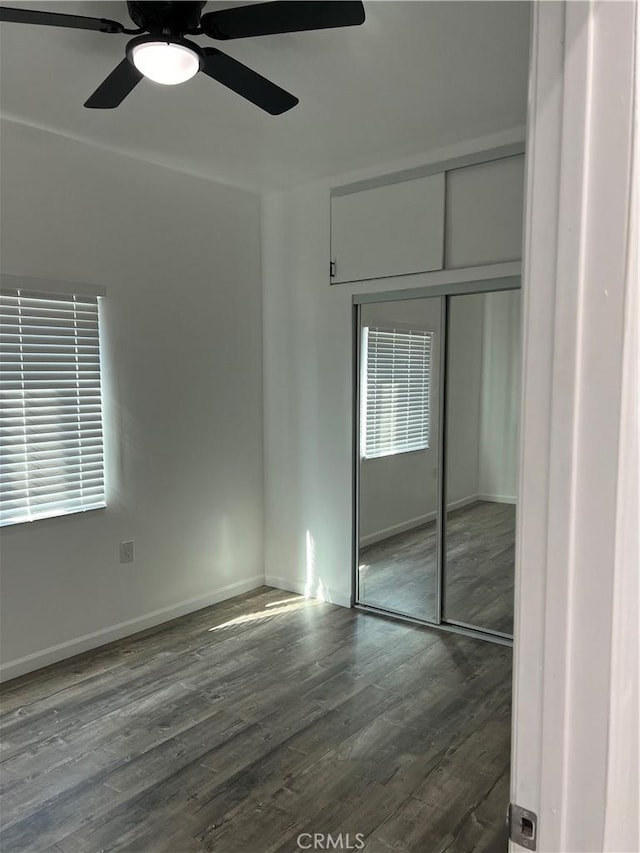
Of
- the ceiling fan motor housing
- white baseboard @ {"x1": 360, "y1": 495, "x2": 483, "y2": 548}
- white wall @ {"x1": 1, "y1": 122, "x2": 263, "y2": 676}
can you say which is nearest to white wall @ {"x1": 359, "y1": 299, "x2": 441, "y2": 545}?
white baseboard @ {"x1": 360, "y1": 495, "x2": 483, "y2": 548}

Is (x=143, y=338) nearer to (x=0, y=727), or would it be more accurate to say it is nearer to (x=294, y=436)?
(x=294, y=436)

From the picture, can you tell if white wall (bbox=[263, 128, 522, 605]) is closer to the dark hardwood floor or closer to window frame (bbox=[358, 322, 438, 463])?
window frame (bbox=[358, 322, 438, 463])

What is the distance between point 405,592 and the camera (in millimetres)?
3959

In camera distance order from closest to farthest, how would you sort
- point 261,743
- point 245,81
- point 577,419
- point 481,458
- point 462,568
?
point 577,419 < point 245,81 < point 261,743 < point 481,458 < point 462,568

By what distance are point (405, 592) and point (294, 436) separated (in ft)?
4.20

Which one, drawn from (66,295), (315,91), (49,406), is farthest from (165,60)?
(49,406)

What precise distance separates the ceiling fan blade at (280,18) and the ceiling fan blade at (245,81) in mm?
75

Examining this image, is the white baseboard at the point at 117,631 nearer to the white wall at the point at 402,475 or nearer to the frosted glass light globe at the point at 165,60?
the white wall at the point at 402,475

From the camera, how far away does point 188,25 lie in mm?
2043

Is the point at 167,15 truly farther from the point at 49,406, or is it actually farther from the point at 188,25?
the point at 49,406

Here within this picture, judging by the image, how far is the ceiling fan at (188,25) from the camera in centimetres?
185

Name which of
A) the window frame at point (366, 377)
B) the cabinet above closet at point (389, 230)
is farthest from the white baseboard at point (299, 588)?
the cabinet above closet at point (389, 230)

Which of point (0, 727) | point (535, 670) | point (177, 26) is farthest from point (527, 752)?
point (0, 727)

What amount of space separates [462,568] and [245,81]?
9.18 ft
